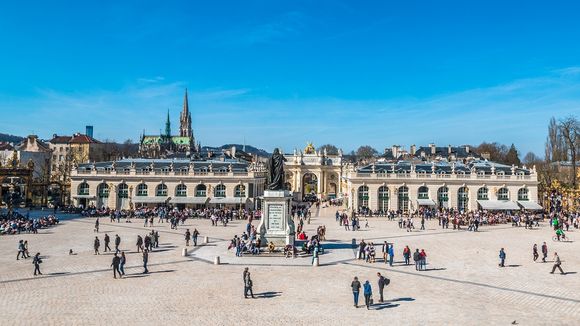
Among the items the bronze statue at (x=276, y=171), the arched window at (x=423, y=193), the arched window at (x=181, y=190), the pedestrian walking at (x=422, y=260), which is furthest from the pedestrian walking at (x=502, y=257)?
the arched window at (x=181, y=190)

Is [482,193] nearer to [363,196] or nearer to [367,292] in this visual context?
[363,196]

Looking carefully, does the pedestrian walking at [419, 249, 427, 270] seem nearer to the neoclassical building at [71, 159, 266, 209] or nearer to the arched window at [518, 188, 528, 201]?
the neoclassical building at [71, 159, 266, 209]

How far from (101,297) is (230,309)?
17.9 feet

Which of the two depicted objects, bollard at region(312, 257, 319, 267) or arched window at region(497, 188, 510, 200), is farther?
arched window at region(497, 188, 510, 200)

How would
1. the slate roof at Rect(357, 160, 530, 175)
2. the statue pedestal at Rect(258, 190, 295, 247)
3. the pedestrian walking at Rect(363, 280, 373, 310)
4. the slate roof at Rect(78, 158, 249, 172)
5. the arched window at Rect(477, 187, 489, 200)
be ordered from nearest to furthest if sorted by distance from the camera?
the pedestrian walking at Rect(363, 280, 373, 310) < the statue pedestal at Rect(258, 190, 295, 247) < the arched window at Rect(477, 187, 489, 200) < the slate roof at Rect(357, 160, 530, 175) < the slate roof at Rect(78, 158, 249, 172)

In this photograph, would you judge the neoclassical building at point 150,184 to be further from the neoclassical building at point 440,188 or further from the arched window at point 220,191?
the neoclassical building at point 440,188

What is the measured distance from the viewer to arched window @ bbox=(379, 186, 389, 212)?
62125 mm

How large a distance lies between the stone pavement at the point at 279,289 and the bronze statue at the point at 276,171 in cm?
518

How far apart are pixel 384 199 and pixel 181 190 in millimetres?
25523

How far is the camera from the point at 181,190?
61.8 metres

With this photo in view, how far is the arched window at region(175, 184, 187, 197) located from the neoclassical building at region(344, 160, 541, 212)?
68.8 ft

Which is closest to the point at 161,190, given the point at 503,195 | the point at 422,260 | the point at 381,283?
the point at 503,195

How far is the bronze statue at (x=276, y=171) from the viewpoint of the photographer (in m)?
31.8

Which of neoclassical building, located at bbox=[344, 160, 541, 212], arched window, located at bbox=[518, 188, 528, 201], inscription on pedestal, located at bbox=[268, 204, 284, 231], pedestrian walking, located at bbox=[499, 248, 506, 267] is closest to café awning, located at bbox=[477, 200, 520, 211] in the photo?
neoclassical building, located at bbox=[344, 160, 541, 212]
